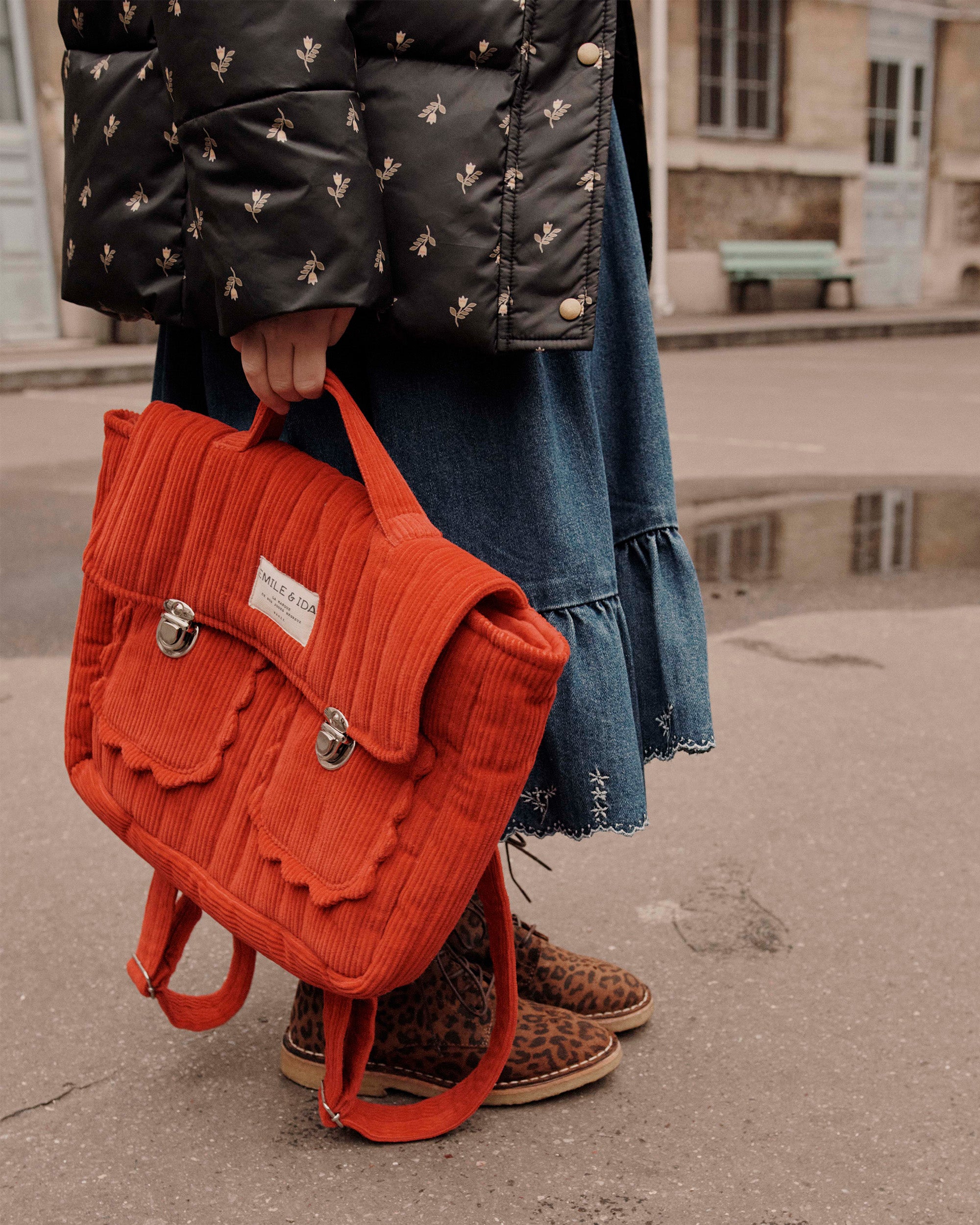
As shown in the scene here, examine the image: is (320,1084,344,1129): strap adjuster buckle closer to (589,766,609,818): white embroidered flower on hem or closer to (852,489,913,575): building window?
(589,766,609,818): white embroidered flower on hem

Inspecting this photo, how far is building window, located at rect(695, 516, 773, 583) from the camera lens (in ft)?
13.1

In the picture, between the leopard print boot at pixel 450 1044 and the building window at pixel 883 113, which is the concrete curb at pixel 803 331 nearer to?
the building window at pixel 883 113

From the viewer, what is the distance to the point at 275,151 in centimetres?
113

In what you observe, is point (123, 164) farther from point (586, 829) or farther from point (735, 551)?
point (735, 551)

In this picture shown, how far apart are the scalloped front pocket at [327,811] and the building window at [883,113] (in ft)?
58.9

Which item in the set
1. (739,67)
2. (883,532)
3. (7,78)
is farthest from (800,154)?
(883,532)

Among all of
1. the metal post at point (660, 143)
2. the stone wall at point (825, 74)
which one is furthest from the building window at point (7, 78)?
the stone wall at point (825, 74)

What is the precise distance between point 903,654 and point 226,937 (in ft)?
6.20

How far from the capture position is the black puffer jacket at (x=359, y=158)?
3.71 feet

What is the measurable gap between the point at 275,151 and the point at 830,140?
17.1 m

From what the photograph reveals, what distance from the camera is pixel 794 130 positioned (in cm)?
1628

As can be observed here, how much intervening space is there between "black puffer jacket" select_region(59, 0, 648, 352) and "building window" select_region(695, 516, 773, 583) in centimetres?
266

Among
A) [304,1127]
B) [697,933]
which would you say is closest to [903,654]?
[697,933]

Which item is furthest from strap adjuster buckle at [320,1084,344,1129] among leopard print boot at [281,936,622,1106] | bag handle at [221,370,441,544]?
bag handle at [221,370,441,544]
